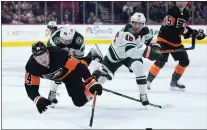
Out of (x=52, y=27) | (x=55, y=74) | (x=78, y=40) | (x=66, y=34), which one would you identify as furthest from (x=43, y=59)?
(x=52, y=27)

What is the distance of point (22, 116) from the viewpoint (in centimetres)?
326

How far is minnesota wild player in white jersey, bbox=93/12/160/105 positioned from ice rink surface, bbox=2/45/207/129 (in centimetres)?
26

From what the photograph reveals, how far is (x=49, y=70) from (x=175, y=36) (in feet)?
6.17

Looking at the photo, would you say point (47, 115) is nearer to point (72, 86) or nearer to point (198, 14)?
point (72, 86)

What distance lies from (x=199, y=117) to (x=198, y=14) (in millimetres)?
7462

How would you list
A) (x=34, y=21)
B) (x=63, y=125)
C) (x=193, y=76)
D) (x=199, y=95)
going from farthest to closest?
(x=34, y=21) < (x=193, y=76) < (x=199, y=95) < (x=63, y=125)

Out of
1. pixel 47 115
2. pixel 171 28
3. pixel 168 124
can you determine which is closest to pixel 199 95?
pixel 171 28

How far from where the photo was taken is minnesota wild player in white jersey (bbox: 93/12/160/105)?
342 cm

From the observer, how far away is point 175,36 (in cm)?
447

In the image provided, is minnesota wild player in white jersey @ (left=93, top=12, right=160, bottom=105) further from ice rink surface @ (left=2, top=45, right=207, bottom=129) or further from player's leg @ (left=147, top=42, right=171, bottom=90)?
player's leg @ (left=147, top=42, right=171, bottom=90)

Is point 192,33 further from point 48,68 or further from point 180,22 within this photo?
point 48,68

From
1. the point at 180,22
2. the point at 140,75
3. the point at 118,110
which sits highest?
the point at 180,22

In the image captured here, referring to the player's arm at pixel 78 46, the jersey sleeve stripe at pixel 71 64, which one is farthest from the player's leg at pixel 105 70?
the jersey sleeve stripe at pixel 71 64

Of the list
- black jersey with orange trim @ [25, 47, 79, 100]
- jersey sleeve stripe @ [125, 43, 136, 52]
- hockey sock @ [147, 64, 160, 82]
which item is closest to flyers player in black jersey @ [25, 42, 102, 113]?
black jersey with orange trim @ [25, 47, 79, 100]
